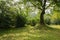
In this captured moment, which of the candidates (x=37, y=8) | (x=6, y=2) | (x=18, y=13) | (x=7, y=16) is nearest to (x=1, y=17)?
(x=7, y=16)

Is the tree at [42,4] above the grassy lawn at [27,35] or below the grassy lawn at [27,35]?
above

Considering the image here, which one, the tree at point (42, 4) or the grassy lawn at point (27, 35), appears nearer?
the grassy lawn at point (27, 35)

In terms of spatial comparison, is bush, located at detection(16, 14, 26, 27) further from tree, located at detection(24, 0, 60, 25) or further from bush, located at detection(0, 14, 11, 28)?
bush, located at detection(0, 14, 11, 28)

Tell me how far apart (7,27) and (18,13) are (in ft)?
11.0

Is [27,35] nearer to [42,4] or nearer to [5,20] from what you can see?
[5,20]

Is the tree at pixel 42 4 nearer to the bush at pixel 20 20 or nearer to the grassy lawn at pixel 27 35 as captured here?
the bush at pixel 20 20

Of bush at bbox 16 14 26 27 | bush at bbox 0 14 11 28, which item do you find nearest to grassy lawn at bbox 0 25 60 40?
bush at bbox 0 14 11 28

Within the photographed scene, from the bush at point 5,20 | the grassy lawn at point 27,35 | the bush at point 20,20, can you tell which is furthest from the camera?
the bush at point 20,20

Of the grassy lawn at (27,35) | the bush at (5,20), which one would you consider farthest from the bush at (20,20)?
the grassy lawn at (27,35)

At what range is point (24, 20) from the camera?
19.6m

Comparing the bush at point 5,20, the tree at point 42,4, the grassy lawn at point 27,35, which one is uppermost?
the tree at point 42,4

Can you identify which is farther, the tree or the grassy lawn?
the tree

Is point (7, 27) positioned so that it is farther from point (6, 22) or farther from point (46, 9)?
point (46, 9)

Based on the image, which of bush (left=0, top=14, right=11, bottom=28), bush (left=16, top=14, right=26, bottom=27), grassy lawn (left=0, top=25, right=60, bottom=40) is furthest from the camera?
bush (left=16, top=14, right=26, bottom=27)
